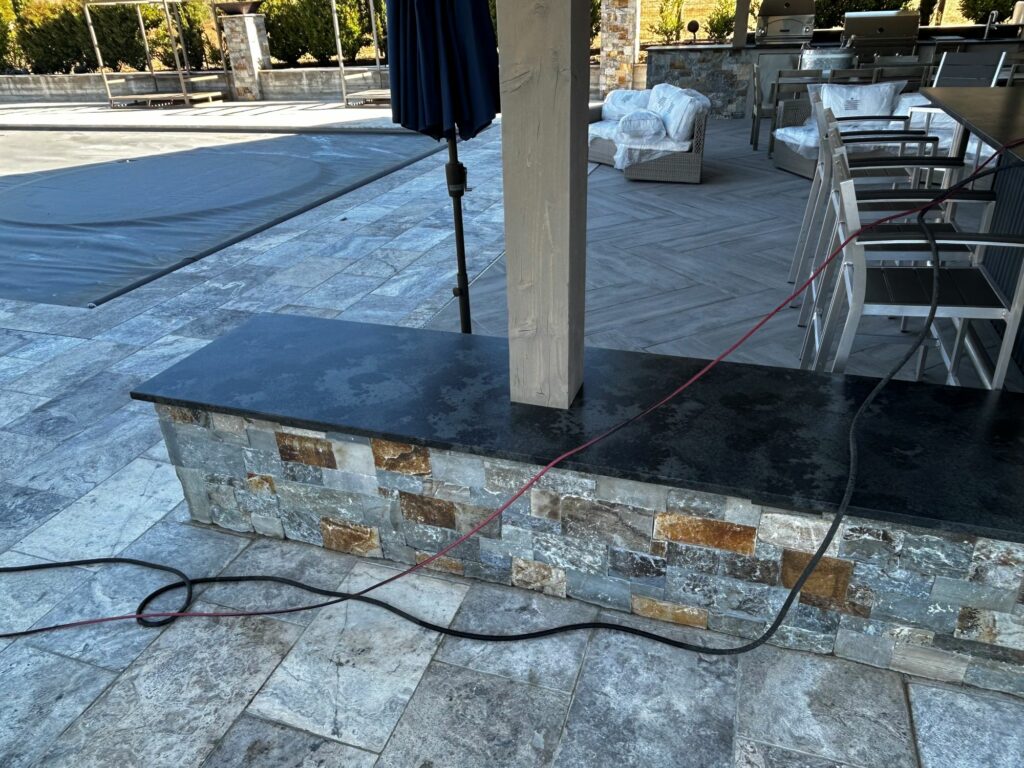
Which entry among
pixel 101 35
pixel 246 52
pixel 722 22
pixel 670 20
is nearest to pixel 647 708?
pixel 722 22

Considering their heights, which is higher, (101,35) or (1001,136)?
(101,35)

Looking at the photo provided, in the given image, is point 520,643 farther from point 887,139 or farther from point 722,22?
point 722,22

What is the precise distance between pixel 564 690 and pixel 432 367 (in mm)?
985

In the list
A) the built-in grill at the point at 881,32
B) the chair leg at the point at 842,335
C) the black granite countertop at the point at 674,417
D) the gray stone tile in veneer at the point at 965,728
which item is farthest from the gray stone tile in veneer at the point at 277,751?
the built-in grill at the point at 881,32

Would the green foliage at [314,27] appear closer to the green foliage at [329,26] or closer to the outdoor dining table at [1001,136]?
the green foliage at [329,26]

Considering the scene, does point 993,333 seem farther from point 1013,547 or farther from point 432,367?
point 432,367

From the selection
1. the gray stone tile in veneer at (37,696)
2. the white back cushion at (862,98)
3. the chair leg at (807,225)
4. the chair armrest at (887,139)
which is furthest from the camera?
the white back cushion at (862,98)

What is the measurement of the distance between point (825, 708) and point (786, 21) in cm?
916

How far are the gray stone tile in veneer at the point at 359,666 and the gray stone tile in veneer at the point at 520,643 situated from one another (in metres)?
0.05

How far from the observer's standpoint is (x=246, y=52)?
1209 centimetres

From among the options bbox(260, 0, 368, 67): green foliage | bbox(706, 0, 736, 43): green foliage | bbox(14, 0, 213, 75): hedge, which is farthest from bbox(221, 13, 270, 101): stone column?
bbox(706, 0, 736, 43): green foliage

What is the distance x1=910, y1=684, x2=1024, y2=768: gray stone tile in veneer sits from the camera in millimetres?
1505

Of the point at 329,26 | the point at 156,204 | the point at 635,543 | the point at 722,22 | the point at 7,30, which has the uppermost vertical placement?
the point at 7,30

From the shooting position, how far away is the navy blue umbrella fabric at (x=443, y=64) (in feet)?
6.89
